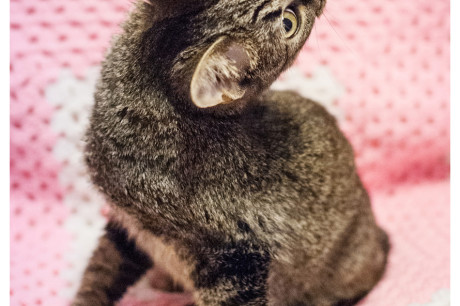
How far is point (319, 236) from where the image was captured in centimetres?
94

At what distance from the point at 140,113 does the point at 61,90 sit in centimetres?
64

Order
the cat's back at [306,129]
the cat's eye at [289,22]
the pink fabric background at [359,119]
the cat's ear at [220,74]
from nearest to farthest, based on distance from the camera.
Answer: the cat's ear at [220,74] → the cat's eye at [289,22] → the cat's back at [306,129] → the pink fabric background at [359,119]

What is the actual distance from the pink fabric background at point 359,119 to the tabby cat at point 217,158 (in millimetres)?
274

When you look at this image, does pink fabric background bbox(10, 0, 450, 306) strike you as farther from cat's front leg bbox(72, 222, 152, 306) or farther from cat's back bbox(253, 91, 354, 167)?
cat's back bbox(253, 91, 354, 167)

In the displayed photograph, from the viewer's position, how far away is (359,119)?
1.49 metres

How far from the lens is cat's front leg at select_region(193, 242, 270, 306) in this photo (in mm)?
835

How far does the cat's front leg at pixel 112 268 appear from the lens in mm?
999

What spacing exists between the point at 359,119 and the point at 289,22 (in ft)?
2.44

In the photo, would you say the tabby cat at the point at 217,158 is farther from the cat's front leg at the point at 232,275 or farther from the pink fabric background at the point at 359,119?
the pink fabric background at the point at 359,119

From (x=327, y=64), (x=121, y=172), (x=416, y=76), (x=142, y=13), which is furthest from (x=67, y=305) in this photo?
(x=416, y=76)

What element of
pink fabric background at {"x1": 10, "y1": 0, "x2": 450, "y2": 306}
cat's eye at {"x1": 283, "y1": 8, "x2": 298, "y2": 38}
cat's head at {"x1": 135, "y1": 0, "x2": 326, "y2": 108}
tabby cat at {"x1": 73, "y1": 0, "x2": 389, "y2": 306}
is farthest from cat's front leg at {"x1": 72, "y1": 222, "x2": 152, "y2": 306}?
cat's eye at {"x1": 283, "y1": 8, "x2": 298, "y2": 38}

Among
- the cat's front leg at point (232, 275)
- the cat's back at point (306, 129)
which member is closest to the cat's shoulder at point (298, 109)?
the cat's back at point (306, 129)

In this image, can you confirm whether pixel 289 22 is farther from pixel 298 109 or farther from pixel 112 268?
pixel 112 268

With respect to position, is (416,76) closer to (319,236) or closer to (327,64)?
(327,64)
